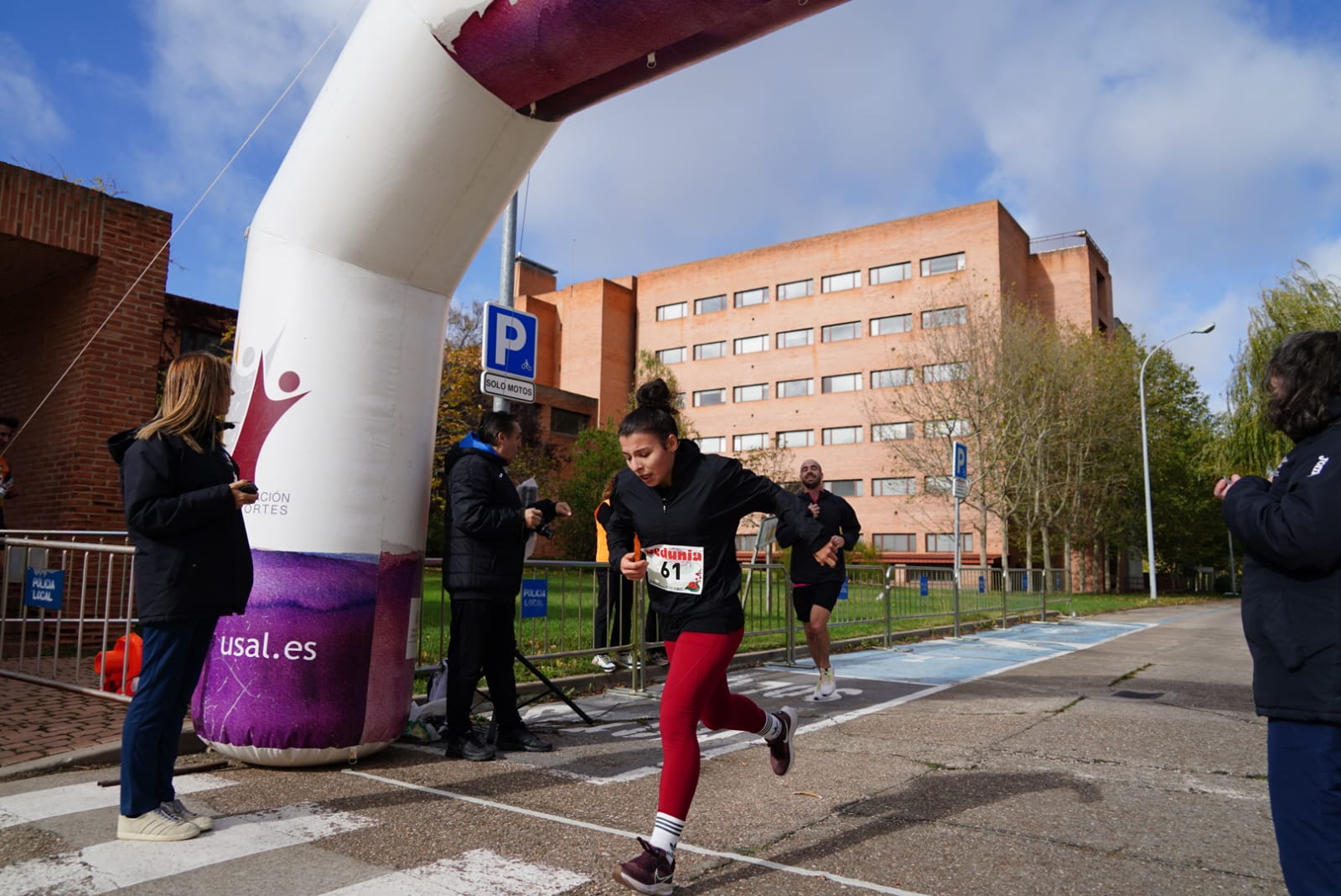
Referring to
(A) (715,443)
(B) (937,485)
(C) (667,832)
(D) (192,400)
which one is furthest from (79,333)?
(A) (715,443)

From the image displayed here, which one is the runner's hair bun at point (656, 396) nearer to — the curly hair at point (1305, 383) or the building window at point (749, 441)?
the curly hair at point (1305, 383)

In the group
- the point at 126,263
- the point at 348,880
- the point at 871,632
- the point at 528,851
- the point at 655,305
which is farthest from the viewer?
the point at 655,305

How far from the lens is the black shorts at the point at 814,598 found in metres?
8.06

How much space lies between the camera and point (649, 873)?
3.17 m

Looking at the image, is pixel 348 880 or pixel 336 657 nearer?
pixel 348 880

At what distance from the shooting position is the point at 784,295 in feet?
186

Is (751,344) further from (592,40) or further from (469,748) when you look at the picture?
(592,40)

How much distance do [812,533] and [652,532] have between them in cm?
74

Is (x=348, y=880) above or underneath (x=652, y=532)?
underneath

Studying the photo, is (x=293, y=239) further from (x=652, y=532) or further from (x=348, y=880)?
(x=348, y=880)

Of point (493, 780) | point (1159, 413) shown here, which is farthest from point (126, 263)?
point (1159, 413)

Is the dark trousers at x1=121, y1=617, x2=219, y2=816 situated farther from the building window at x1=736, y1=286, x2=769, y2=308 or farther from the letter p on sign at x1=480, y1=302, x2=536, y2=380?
the building window at x1=736, y1=286, x2=769, y2=308

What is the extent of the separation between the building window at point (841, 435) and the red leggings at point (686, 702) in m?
50.0

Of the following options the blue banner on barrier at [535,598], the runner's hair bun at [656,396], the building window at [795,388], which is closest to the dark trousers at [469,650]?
the blue banner on barrier at [535,598]
